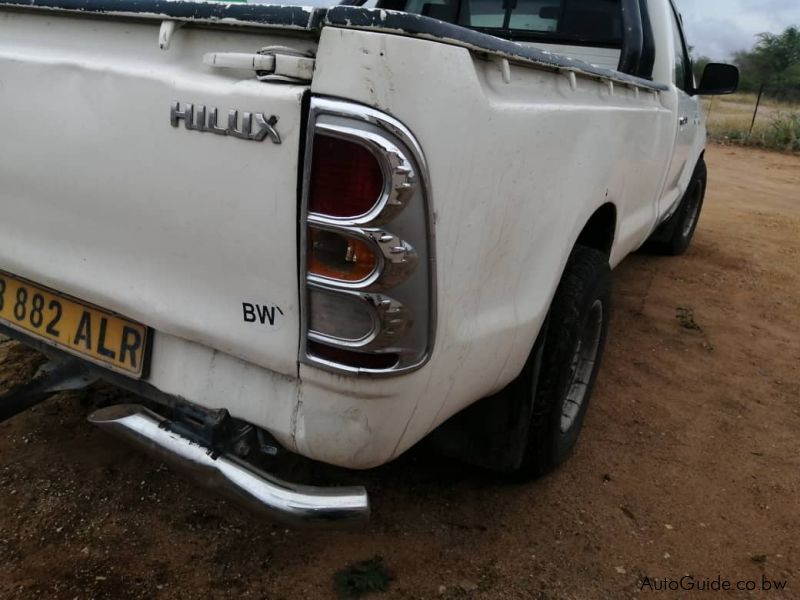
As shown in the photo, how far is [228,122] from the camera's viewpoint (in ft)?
4.40

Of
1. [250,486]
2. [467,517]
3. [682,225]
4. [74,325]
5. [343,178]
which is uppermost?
[343,178]

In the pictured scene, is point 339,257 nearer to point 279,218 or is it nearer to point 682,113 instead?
point 279,218

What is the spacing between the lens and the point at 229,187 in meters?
1.39

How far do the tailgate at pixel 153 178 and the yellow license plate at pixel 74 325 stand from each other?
6 cm

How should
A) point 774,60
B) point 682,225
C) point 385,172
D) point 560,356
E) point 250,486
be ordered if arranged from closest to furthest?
1. point 385,172
2. point 250,486
3. point 560,356
4. point 682,225
5. point 774,60

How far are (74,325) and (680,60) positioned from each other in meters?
3.59

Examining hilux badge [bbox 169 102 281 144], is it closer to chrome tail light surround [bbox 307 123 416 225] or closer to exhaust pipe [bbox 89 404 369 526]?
chrome tail light surround [bbox 307 123 416 225]

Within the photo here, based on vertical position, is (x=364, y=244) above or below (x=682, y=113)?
below

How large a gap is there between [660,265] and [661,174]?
2.30 metres

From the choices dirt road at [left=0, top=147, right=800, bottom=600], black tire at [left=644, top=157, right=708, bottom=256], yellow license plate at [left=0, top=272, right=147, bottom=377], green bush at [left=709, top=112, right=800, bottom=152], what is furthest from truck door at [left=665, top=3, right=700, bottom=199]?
green bush at [left=709, top=112, right=800, bottom=152]

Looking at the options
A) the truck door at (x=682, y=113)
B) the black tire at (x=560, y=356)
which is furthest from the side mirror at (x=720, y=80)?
the black tire at (x=560, y=356)

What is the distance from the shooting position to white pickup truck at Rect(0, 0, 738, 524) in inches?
50.9

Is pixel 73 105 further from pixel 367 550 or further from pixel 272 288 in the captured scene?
pixel 367 550

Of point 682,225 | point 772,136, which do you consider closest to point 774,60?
point 772,136
